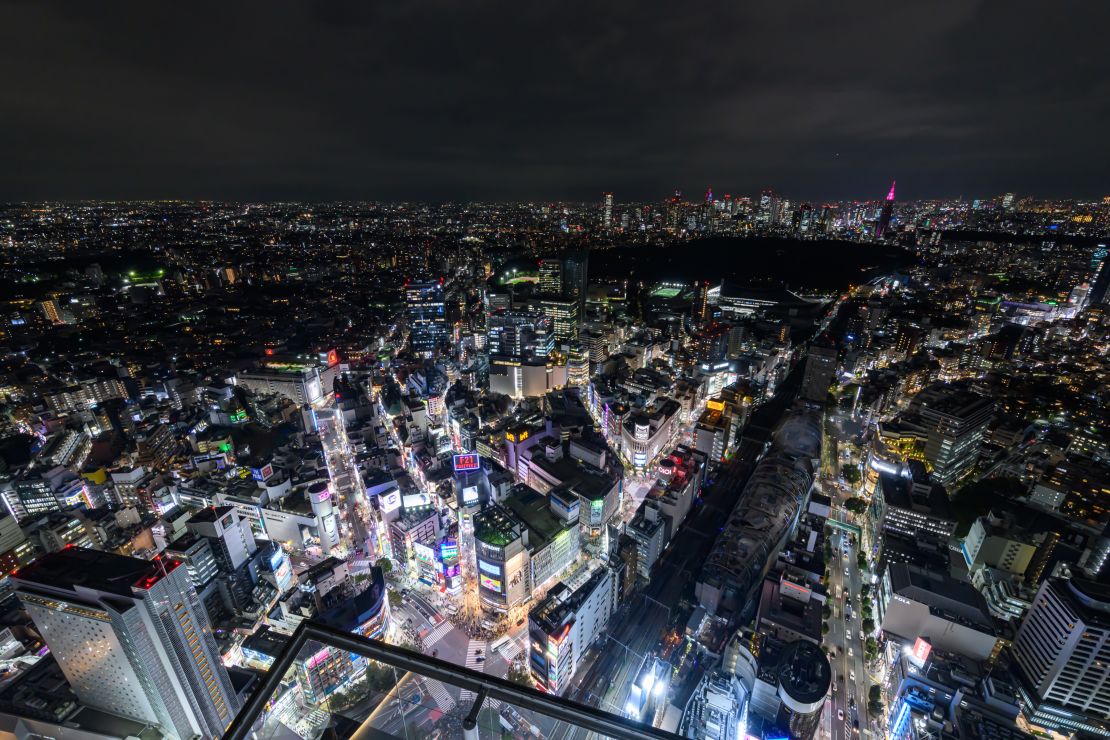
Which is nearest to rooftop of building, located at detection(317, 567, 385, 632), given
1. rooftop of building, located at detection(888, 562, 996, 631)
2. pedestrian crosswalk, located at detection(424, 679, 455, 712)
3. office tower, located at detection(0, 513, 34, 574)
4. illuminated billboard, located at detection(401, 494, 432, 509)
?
illuminated billboard, located at detection(401, 494, 432, 509)

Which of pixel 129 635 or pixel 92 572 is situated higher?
pixel 92 572

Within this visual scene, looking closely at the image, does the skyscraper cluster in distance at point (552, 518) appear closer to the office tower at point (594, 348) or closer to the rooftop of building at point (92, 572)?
the rooftop of building at point (92, 572)

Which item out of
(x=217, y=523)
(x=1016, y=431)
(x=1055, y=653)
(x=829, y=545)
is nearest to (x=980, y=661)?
(x=1055, y=653)

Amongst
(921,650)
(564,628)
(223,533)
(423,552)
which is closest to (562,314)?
(423,552)

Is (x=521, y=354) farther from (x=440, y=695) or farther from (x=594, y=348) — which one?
(x=440, y=695)

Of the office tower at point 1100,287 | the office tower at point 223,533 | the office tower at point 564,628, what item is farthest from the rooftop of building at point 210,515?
the office tower at point 1100,287

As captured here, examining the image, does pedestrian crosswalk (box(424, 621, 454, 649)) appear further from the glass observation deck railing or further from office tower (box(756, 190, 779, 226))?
office tower (box(756, 190, 779, 226))
